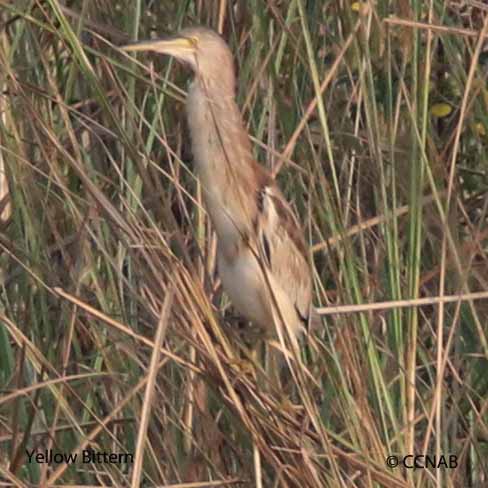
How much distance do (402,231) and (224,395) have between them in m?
0.67

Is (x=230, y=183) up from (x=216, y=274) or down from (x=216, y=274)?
up

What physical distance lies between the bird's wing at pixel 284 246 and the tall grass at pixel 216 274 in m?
0.04

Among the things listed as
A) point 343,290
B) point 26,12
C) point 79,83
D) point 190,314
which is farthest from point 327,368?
point 79,83

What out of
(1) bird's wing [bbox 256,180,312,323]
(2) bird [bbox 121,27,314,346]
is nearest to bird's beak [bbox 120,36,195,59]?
(2) bird [bbox 121,27,314,346]

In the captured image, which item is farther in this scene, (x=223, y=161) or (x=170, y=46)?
(x=223, y=161)

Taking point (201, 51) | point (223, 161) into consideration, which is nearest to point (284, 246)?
point (223, 161)

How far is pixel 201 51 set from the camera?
2211mm

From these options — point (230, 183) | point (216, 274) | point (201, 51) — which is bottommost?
point (216, 274)

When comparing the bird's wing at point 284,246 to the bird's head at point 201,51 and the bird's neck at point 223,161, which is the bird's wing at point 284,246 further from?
the bird's head at point 201,51

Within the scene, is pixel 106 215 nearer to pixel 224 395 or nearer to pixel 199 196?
pixel 224 395

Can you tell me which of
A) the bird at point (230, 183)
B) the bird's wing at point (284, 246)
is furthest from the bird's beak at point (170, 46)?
the bird's wing at point (284, 246)

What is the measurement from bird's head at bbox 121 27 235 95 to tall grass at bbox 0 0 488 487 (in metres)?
0.04

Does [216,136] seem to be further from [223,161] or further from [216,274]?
[216,274]

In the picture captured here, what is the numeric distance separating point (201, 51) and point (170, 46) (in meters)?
0.05
